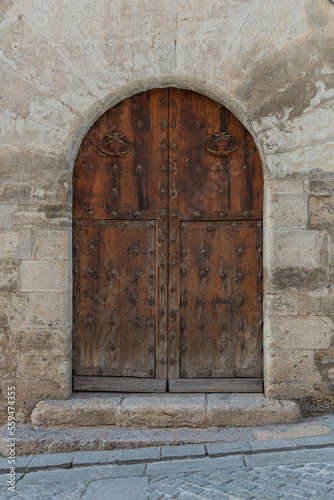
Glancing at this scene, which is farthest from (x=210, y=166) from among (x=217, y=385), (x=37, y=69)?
(x=217, y=385)

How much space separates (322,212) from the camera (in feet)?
9.98

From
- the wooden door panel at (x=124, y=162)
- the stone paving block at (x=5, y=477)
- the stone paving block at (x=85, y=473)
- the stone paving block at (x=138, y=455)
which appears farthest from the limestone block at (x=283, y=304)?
the stone paving block at (x=5, y=477)

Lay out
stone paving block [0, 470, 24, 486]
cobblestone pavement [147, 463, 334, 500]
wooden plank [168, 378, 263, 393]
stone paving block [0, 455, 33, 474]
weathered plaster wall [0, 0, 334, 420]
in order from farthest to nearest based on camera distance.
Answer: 1. wooden plank [168, 378, 263, 393]
2. weathered plaster wall [0, 0, 334, 420]
3. stone paving block [0, 455, 33, 474]
4. stone paving block [0, 470, 24, 486]
5. cobblestone pavement [147, 463, 334, 500]

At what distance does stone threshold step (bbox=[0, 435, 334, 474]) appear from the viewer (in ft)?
8.51

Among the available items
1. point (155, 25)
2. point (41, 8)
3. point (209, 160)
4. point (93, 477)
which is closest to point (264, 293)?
point (209, 160)

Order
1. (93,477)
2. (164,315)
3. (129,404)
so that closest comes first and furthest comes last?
(93,477) < (129,404) < (164,315)

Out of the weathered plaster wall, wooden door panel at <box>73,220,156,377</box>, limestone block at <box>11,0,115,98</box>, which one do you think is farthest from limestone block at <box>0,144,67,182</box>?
limestone block at <box>11,0,115,98</box>

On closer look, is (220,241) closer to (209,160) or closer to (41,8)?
(209,160)

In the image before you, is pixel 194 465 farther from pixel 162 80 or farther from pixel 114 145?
pixel 162 80

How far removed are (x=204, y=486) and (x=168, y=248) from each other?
1.58 metres

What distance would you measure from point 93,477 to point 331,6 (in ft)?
11.1

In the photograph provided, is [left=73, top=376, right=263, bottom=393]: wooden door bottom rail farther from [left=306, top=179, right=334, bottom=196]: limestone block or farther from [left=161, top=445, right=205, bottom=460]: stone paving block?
[left=306, top=179, right=334, bottom=196]: limestone block

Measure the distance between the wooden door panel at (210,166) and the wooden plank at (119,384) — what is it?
1.23m

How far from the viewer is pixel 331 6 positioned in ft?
9.82
